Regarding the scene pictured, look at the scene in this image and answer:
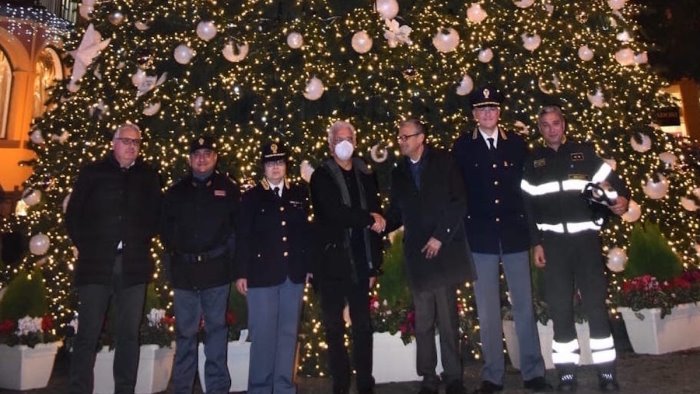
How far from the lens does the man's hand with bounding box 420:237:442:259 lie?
4.73 m

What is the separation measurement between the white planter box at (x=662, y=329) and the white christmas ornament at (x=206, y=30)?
529 cm

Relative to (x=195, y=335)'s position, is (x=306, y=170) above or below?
above

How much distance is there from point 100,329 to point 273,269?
55.5 inches

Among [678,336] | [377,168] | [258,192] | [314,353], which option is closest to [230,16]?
[377,168]

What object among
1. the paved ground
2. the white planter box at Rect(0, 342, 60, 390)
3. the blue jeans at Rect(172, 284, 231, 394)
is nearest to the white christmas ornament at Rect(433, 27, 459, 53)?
the paved ground

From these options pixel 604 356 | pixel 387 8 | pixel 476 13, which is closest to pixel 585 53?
pixel 476 13

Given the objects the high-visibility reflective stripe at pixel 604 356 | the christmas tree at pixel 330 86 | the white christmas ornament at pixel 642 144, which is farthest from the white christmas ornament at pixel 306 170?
the white christmas ornament at pixel 642 144

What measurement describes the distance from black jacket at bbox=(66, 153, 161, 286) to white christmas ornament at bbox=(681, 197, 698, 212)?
690 cm

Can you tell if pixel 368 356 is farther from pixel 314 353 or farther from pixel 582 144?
pixel 582 144

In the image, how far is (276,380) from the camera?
4.73m

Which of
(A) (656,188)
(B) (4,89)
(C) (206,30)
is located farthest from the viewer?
(B) (4,89)

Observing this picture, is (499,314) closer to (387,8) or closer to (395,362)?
(395,362)

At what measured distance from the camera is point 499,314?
5.01m

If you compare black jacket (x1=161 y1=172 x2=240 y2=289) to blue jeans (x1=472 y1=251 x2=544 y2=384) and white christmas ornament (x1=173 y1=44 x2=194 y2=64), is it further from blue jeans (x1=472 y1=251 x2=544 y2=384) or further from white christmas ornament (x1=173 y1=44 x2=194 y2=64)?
white christmas ornament (x1=173 y1=44 x2=194 y2=64)
